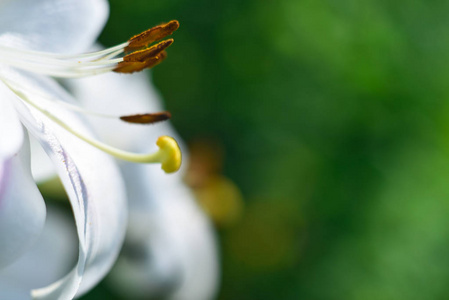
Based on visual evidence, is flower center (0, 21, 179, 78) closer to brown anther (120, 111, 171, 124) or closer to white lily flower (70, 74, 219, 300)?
brown anther (120, 111, 171, 124)

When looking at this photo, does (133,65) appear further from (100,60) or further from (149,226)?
(149,226)

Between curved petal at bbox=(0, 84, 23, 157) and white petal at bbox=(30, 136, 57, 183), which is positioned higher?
curved petal at bbox=(0, 84, 23, 157)

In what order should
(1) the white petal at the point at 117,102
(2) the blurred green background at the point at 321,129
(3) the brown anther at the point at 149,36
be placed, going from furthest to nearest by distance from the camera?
(2) the blurred green background at the point at 321,129
(1) the white petal at the point at 117,102
(3) the brown anther at the point at 149,36

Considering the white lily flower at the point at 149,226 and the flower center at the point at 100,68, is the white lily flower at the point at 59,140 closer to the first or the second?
the flower center at the point at 100,68

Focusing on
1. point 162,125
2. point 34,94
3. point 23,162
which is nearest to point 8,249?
point 23,162

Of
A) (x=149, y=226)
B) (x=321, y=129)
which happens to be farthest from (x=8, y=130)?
(x=321, y=129)

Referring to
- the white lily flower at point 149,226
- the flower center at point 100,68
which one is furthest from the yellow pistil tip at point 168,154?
the white lily flower at point 149,226

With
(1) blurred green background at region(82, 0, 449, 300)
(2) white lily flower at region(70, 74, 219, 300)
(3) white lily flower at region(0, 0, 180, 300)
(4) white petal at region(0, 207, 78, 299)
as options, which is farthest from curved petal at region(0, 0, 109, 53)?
(1) blurred green background at region(82, 0, 449, 300)
